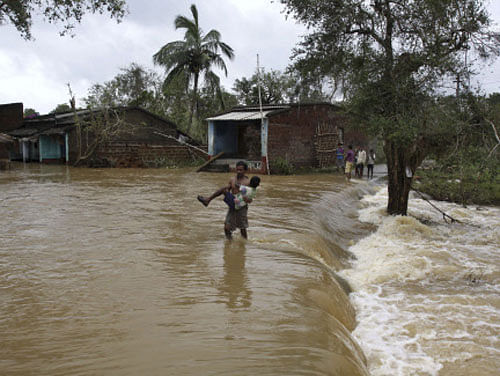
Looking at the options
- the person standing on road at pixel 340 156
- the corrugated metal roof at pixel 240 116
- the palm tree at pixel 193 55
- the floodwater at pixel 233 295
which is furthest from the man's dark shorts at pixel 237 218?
the palm tree at pixel 193 55

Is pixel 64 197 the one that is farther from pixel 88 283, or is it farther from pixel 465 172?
pixel 465 172

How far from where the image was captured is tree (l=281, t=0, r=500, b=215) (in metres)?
10.3

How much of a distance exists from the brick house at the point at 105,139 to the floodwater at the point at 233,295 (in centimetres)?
1360

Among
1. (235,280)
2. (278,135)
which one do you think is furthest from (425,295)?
(278,135)

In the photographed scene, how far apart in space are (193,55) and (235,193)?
24768mm

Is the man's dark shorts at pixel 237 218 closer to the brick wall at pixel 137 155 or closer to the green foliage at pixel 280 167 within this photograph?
the green foliage at pixel 280 167

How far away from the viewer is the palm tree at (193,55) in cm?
2853

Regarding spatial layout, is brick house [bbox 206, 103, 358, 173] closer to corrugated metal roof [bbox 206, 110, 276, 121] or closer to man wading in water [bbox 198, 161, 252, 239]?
corrugated metal roof [bbox 206, 110, 276, 121]

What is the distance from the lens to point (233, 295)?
4.65 meters

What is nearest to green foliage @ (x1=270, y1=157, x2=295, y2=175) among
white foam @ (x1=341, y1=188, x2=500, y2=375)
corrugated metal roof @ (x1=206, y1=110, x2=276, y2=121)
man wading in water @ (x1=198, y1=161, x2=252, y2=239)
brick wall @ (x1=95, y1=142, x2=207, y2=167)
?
corrugated metal roof @ (x1=206, y1=110, x2=276, y2=121)

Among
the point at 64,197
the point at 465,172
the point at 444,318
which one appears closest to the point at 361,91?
the point at 465,172

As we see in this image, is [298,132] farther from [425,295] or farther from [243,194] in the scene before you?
[425,295]

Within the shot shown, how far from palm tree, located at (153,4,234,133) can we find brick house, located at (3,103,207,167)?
4017mm

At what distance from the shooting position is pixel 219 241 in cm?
702
